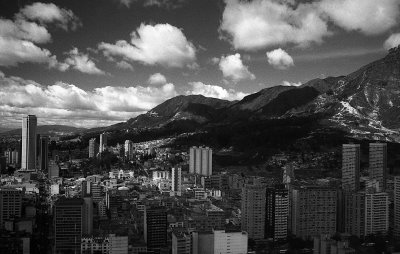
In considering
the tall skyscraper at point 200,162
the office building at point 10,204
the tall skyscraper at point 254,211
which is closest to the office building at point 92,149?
the tall skyscraper at point 200,162

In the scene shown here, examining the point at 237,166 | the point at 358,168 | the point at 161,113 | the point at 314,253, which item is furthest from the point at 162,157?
the point at 161,113

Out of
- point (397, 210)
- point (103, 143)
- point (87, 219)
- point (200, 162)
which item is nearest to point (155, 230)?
point (87, 219)

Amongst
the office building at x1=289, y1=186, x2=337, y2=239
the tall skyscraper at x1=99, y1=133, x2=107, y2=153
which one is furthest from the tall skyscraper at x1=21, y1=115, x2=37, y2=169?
A: the office building at x1=289, y1=186, x2=337, y2=239

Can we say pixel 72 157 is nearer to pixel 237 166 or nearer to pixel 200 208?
pixel 237 166

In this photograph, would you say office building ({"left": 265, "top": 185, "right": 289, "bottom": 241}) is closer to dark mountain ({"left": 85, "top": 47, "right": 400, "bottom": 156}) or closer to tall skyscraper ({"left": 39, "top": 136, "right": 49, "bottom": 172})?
tall skyscraper ({"left": 39, "top": 136, "right": 49, "bottom": 172})

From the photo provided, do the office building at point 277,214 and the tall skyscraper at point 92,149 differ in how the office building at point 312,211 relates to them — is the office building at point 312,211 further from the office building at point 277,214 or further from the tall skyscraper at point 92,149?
the tall skyscraper at point 92,149

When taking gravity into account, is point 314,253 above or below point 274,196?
below
